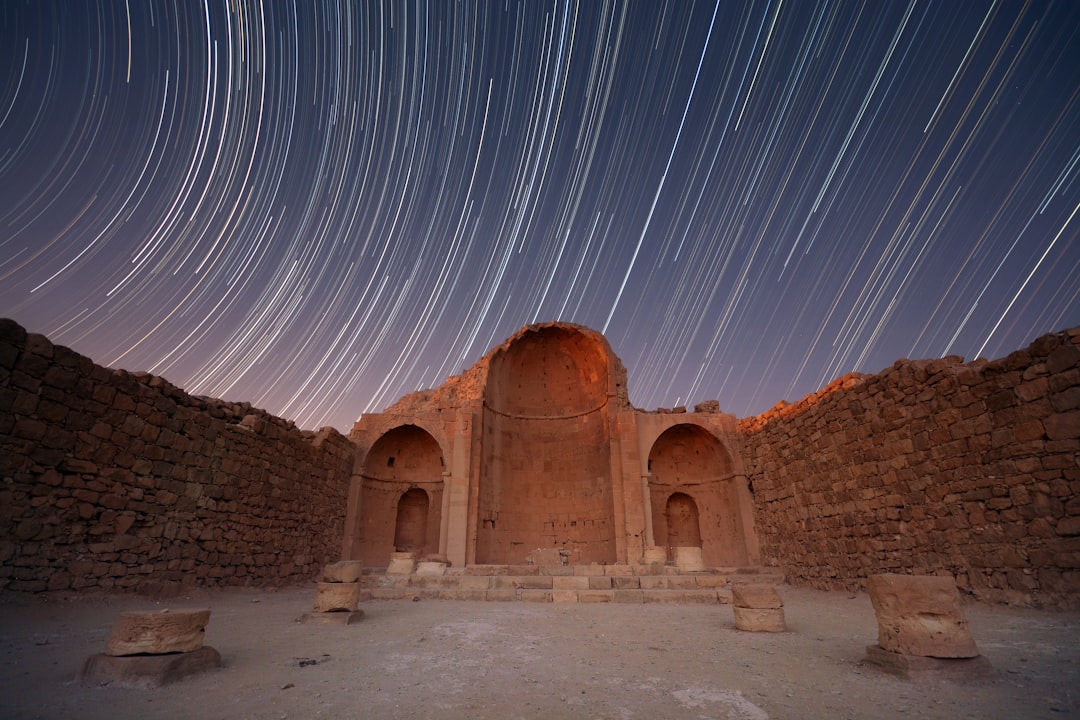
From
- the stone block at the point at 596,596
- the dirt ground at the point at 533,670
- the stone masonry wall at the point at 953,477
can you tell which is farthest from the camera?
the stone block at the point at 596,596

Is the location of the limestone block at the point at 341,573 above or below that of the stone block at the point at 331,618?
above

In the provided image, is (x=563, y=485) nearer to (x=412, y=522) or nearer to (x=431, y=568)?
(x=412, y=522)

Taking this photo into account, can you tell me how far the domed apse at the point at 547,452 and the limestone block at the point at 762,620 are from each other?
12491mm

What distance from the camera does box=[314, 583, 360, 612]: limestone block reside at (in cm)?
720

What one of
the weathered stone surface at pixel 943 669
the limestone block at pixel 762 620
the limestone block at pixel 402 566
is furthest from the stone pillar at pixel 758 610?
the limestone block at pixel 402 566

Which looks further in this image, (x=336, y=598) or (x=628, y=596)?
(x=628, y=596)

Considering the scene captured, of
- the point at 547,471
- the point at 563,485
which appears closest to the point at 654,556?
the point at 563,485

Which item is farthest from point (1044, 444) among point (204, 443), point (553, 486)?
point (553, 486)

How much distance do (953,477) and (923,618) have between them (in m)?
5.35

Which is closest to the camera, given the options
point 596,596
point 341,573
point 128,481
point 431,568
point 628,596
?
point 341,573

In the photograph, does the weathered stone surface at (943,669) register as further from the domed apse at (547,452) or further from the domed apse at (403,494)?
the domed apse at (403,494)

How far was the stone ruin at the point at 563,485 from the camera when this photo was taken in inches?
268

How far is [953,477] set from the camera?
325 inches

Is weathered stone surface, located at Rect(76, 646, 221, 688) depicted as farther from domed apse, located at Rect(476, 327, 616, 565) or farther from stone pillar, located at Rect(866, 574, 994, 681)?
domed apse, located at Rect(476, 327, 616, 565)
